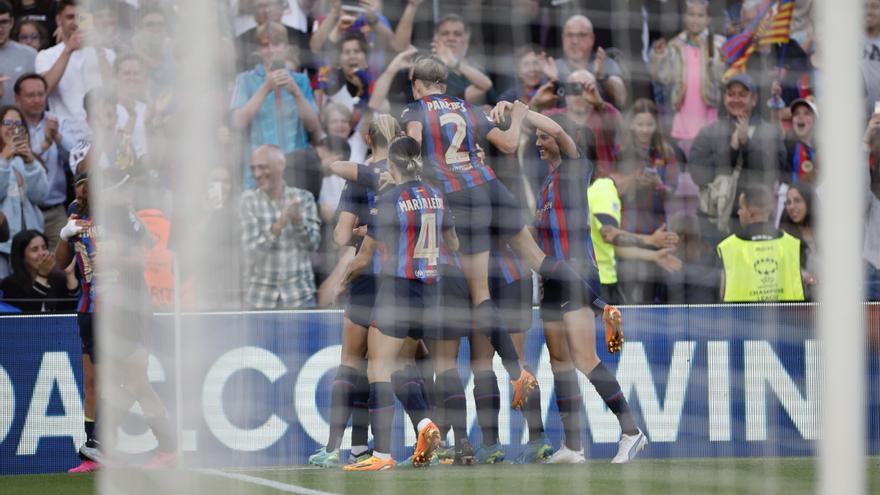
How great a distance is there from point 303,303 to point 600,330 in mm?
1659

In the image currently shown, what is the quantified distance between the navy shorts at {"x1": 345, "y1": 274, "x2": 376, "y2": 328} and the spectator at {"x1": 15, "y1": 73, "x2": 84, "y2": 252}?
2118 mm

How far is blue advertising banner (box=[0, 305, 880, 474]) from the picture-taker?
295 inches

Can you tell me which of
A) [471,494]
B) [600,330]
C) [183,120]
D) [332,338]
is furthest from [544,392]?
[183,120]

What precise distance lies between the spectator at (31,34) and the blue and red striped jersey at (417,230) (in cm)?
280

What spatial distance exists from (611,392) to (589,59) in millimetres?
1690

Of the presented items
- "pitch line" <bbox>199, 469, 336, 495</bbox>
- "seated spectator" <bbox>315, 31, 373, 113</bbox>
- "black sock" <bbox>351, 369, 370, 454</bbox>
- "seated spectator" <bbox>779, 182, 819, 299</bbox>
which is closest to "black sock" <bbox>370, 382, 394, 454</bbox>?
"black sock" <bbox>351, 369, 370, 454</bbox>

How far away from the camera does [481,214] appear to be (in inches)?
274

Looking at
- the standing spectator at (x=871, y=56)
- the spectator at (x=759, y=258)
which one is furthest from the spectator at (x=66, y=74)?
the standing spectator at (x=871, y=56)

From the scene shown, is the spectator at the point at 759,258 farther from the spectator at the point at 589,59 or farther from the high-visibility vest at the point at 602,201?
the spectator at the point at 589,59

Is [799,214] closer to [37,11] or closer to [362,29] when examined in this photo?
[362,29]

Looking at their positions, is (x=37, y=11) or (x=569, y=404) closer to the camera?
(x=569, y=404)

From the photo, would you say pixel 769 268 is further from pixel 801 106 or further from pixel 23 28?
pixel 23 28

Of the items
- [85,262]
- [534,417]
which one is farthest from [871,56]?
[85,262]

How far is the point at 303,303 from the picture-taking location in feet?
25.2
